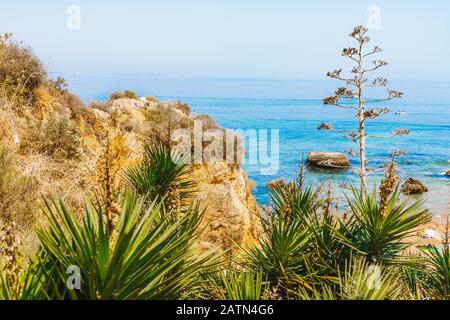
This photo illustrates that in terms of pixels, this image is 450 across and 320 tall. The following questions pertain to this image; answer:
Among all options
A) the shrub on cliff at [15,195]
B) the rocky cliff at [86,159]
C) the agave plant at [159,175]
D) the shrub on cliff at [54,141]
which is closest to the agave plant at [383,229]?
the agave plant at [159,175]

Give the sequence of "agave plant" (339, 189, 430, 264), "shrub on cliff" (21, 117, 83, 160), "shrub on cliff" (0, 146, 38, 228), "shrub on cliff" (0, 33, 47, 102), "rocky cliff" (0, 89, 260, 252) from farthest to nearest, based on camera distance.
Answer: "shrub on cliff" (0, 33, 47, 102)
"shrub on cliff" (21, 117, 83, 160)
"rocky cliff" (0, 89, 260, 252)
"shrub on cliff" (0, 146, 38, 228)
"agave plant" (339, 189, 430, 264)

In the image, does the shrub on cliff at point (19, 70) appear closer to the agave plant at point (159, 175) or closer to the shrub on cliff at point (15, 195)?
the shrub on cliff at point (15, 195)

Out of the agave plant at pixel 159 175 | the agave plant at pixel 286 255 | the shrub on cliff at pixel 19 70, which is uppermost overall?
the shrub on cliff at pixel 19 70

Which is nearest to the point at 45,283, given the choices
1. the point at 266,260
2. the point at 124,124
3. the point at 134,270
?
the point at 134,270

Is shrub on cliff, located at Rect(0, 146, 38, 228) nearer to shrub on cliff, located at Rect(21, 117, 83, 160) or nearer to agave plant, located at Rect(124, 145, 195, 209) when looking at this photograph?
agave plant, located at Rect(124, 145, 195, 209)

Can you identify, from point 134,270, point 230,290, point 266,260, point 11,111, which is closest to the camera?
point 134,270

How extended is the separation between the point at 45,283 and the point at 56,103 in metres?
11.1

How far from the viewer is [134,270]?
2.87m

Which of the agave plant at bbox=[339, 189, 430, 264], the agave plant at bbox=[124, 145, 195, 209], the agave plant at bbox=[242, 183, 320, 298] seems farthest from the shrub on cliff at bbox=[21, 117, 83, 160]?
the agave plant at bbox=[339, 189, 430, 264]

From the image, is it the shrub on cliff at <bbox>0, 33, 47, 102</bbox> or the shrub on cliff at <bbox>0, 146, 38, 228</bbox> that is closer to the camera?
the shrub on cliff at <bbox>0, 146, 38, 228</bbox>

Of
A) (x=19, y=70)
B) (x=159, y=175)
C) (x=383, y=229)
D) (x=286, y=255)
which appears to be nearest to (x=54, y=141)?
(x=19, y=70)

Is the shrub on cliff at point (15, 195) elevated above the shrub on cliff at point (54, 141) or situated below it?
below
